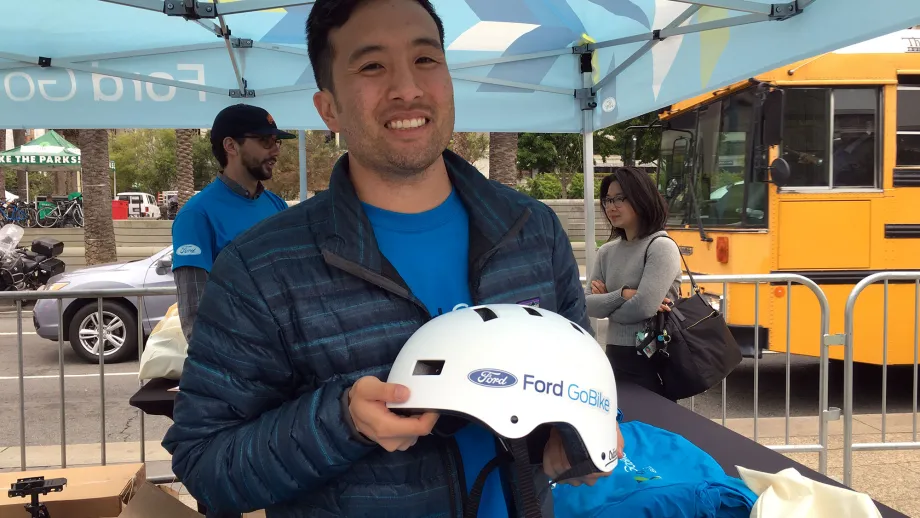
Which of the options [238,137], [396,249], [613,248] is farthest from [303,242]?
[613,248]

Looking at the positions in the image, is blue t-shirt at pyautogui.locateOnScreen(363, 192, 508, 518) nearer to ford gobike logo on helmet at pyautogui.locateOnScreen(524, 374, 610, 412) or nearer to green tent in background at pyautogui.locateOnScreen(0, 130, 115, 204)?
ford gobike logo on helmet at pyautogui.locateOnScreen(524, 374, 610, 412)

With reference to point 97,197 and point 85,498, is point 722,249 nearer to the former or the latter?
point 85,498

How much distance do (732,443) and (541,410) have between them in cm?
201

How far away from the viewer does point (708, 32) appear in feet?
13.5

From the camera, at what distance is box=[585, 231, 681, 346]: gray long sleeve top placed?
4.12 meters

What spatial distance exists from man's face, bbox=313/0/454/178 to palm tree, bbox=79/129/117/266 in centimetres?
1808

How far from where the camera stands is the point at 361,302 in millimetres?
1552

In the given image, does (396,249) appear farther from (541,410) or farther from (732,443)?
(732,443)

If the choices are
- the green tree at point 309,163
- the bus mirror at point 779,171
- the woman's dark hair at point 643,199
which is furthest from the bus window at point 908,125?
the green tree at point 309,163

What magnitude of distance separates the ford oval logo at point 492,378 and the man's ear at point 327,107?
73 centimetres

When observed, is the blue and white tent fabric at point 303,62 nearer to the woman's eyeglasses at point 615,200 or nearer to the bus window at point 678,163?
the woman's eyeglasses at point 615,200

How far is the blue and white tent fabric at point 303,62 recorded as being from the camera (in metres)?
4.46

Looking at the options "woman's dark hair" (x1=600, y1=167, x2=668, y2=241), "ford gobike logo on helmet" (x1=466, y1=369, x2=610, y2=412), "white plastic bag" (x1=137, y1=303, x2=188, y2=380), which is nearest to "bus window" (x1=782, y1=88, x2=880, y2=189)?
"woman's dark hair" (x1=600, y1=167, x2=668, y2=241)

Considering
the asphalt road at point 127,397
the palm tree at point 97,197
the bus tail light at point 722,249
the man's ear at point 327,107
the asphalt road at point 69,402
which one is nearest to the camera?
the man's ear at point 327,107
